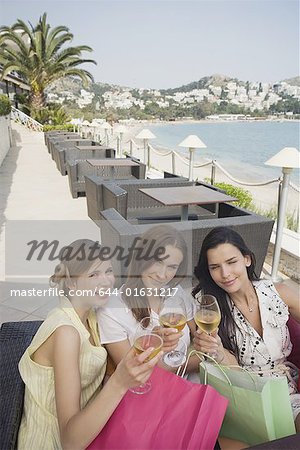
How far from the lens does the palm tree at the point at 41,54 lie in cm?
2097

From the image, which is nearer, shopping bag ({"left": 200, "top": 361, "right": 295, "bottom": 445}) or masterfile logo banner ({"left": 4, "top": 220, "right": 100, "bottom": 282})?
shopping bag ({"left": 200, "top": 361, "right": 295, "bottom": 445})

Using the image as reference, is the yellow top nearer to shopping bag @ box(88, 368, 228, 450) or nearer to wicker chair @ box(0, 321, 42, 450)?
wicker chair @ box(0, 321, 42, 450)

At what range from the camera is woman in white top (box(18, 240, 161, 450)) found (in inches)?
40.1

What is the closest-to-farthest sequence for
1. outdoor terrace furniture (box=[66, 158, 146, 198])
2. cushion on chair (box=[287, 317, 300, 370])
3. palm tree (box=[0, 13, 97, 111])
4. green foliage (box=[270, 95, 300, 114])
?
cushion on chair (box=[287, 317, 300, 370]), outdoor terrace furniture (box=[66, 158, 146, 198]), palm tree (box=[0, 13, 97, 111]), green foliage (box=[270, 95, 300, 114])

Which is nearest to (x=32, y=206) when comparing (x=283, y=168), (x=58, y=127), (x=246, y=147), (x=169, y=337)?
(x=283, y=168)

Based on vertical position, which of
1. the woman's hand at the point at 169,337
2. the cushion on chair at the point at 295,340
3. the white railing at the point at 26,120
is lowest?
the cushion on chair at the point at 295,340

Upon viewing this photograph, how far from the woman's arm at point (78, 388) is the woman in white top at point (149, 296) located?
0.29 metres

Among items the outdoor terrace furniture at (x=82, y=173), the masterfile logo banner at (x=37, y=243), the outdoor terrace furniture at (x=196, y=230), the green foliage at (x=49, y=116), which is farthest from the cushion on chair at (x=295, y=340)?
the green foliage at (x=49, y=116)

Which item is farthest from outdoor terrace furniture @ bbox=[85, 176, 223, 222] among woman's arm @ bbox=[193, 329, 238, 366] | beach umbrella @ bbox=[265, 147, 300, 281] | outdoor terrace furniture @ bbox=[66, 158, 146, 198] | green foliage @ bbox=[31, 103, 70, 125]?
green foliage @ bbox=[31, 103, 70, 125]

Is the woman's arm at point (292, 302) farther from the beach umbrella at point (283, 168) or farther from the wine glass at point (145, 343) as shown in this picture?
the beach umbrella at point (283, 168)

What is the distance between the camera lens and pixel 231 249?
1.76 m

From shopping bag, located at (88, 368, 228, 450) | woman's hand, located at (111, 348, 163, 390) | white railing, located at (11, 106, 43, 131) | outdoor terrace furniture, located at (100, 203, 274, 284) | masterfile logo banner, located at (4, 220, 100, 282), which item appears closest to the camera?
woman's hand, located at (111, 348, 163, 390)

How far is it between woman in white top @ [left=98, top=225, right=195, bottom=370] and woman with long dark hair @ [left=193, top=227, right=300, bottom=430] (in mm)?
144

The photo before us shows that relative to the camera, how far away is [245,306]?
175 cm
